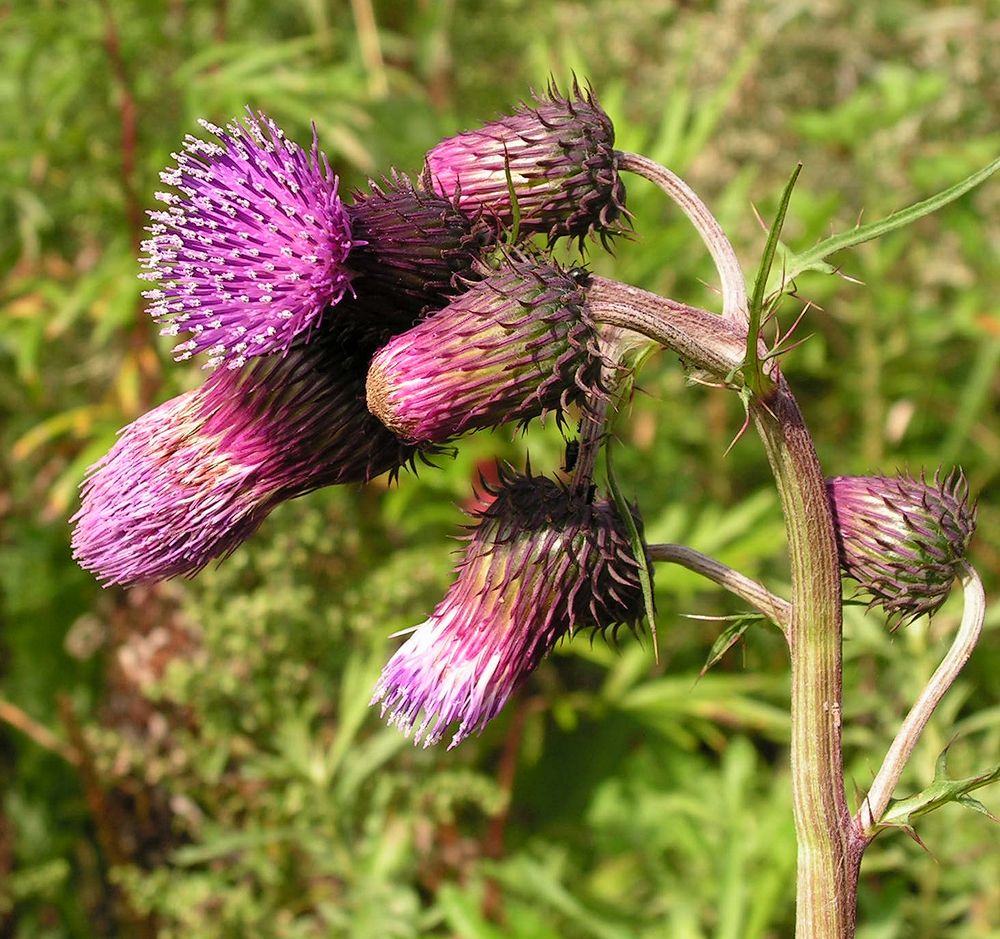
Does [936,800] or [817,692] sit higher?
[817,692]

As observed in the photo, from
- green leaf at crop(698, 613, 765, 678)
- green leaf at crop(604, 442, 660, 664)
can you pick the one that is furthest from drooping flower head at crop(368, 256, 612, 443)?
green leaf at crop(698, 613, 765, 678)

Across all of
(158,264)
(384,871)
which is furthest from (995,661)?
(158,264)

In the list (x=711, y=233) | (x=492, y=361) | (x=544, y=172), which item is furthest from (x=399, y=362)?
(x=711, y=233)

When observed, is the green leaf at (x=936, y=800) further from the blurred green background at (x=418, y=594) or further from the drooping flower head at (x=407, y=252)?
the blurred green background at (x=418, y=594)

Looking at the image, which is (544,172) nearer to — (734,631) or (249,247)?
(249,247)

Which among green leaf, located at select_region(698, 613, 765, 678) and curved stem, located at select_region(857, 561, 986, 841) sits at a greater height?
green leaf, located at select_region(698, 613, 765, 678)

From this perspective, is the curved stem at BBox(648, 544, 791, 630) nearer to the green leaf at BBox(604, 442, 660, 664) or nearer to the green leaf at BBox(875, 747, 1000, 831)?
the green leaf at BBox(604, 442, 660, 664)

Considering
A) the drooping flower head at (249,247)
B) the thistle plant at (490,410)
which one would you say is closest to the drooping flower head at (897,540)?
the thistle plant at (490,410)

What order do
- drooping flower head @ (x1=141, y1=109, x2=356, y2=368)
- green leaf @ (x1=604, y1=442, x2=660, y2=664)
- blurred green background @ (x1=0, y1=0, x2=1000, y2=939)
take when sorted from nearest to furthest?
green leaf @ (x1=604, y1=442, x2=660, y2=664) → drooping flower head @ (x1=141, y1=109, x2=356, y2=368) → blurred green background @ (x1=0, y1=0, x2=1000, y2=939)
